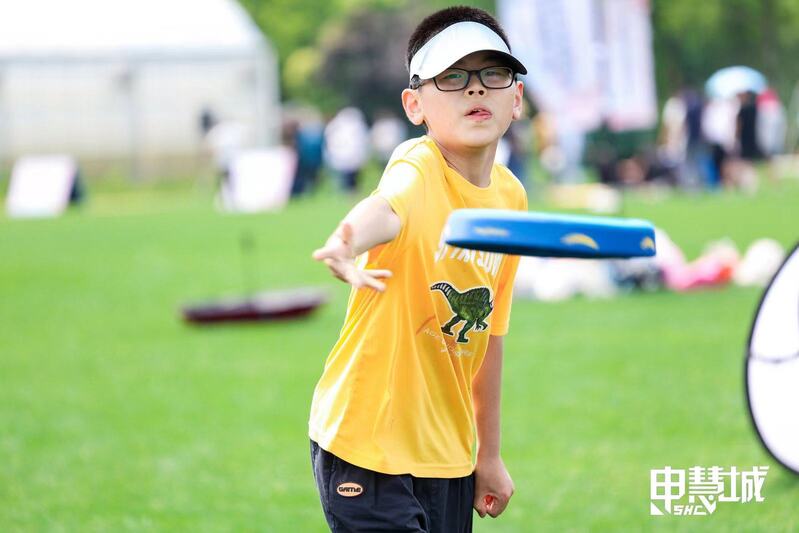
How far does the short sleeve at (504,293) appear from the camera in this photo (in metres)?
3.77

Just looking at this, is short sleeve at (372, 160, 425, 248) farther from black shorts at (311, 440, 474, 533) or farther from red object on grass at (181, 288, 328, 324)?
red object on grass at (181, 288, 328, 324)

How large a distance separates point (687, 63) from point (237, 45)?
69.0 feet

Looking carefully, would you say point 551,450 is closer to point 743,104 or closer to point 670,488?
point 670,488

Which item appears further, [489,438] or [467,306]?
[489,438]

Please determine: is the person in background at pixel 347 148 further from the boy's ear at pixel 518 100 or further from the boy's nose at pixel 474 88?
the boy's nose at pixel 474 88

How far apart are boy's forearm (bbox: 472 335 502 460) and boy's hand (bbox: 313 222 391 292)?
3.15 ft

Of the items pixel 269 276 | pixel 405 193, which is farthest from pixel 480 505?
pixel 269 276

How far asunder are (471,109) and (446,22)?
0.27 metres

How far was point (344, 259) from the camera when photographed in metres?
2.97

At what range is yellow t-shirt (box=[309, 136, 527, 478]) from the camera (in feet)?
11.2

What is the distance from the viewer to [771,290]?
569cm
